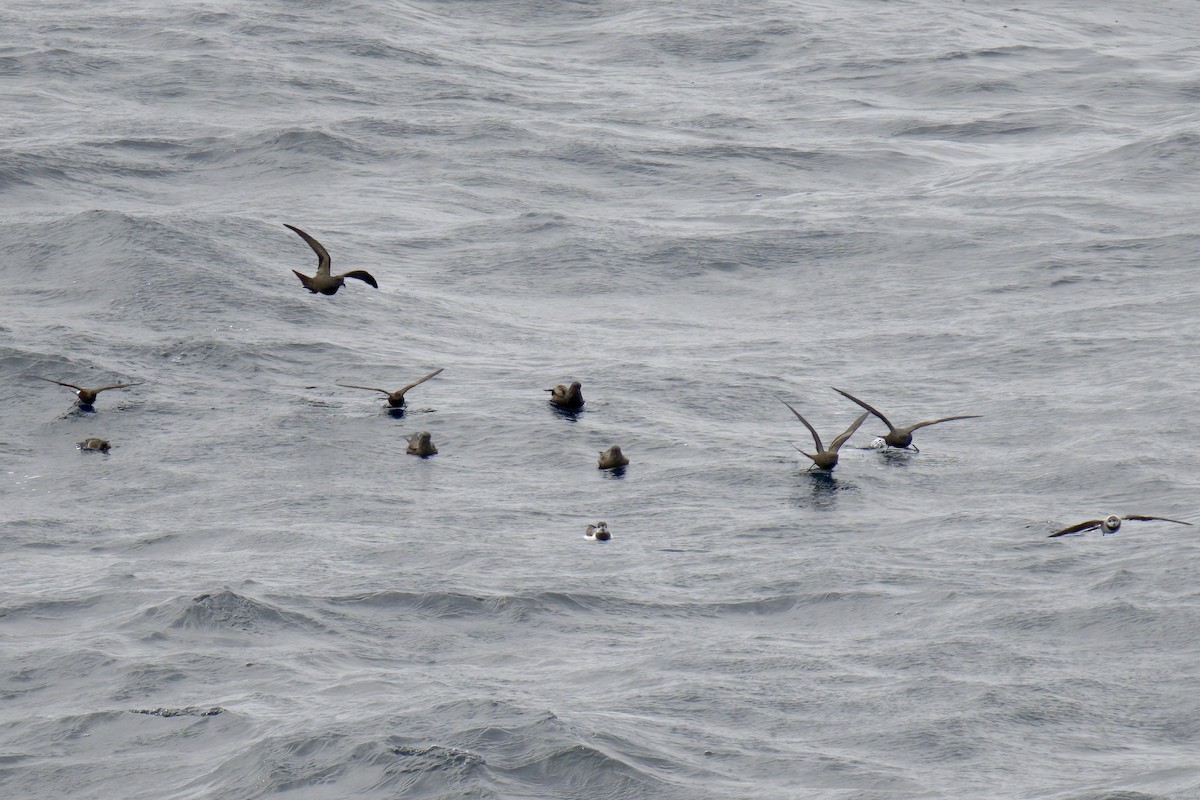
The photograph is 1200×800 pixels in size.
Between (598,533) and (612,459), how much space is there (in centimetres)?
227

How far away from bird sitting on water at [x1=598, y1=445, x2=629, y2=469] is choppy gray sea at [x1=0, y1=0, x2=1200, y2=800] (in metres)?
0.16

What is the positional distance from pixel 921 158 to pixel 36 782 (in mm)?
23803

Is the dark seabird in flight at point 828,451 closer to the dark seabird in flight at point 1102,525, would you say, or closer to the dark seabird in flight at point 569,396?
the dark seabird in flight at point 1102,525

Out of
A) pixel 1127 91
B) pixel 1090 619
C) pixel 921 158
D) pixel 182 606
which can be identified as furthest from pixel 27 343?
pixel 1127 91

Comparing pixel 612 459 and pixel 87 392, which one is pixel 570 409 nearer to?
pixel 612 459

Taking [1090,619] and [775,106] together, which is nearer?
[1090,619]

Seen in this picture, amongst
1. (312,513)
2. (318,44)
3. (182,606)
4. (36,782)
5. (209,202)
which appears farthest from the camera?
(318,44)

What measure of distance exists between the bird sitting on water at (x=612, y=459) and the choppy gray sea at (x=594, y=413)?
16 centimetres

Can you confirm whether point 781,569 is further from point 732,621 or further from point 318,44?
point 318,44

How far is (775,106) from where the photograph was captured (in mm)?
38656

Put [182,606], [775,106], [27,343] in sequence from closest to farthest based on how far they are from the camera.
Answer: [182,606]
[27,343]
[775,106]

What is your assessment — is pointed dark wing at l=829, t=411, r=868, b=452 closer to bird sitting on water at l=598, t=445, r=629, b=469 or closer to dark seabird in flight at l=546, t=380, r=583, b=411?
bird sitting on water at l=598, t=445, r=629, b=469

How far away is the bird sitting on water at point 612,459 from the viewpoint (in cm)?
2178

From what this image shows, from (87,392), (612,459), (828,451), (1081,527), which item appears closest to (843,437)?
(828,451)
